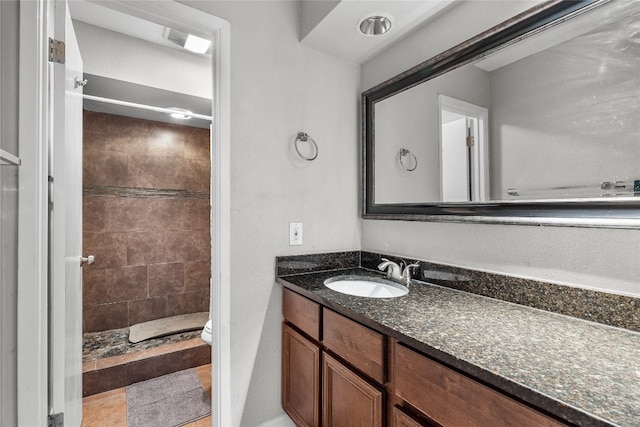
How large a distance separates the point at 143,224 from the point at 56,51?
2.04m

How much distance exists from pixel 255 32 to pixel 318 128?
57 centimetres

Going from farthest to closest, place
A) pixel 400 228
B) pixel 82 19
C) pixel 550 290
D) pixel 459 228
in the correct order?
pixel 82 19, pixel 400 228, pixel 459 228, pixel 550 290

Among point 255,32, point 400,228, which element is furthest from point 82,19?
point 400,228

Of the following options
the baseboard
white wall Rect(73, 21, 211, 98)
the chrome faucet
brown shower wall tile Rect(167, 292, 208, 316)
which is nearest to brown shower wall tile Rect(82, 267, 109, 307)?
brown shower wall tile Rect(167, 292, 208, 316)

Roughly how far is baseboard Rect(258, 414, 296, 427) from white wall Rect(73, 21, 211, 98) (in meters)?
2.22

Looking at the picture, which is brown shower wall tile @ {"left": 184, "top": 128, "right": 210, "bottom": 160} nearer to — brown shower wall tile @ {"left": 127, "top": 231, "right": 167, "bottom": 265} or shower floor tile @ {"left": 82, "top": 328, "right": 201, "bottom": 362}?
brown shower wall tile @ {"left": 127, "top": 231, "right": 167, "bottom": 265}

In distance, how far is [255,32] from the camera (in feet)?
5.08

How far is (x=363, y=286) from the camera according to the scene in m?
1.59

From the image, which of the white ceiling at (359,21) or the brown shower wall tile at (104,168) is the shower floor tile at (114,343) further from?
the white ceiling at (359,21)

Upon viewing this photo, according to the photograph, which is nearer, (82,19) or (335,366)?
(335,366)

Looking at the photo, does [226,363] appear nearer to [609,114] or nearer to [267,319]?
[267,319]

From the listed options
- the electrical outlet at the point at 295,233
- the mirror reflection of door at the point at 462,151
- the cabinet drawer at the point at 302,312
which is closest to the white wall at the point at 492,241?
the mirror reflection of door at the point at 462,151

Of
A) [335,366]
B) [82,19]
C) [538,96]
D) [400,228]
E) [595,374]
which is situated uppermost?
[82,19]

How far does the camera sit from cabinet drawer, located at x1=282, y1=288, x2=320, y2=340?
131 cm
